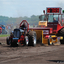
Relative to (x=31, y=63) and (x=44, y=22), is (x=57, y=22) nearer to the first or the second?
(x=44, y=22)

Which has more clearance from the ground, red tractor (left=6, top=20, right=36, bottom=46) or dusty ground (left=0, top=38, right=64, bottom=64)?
red tractor (left=6, top=20, right=36, bottom=46)

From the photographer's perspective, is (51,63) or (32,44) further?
(32,44)

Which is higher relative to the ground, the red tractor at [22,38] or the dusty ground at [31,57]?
the red tractor at [22,38]

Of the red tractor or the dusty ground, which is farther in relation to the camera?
the red tractor

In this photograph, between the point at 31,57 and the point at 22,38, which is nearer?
the point at 31,57

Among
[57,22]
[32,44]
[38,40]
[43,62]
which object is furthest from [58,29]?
[43,62]

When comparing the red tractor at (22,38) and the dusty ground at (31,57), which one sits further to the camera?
the red tractor at (22,38)

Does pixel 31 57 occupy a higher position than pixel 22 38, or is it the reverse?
pixel 22 38

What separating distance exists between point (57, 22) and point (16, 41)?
568 cm

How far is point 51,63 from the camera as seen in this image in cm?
755

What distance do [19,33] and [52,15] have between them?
5.20 m

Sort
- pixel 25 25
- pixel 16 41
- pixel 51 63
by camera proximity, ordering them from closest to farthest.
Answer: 1. pixel 51 63
2. pixel 16 41
3. pixel 25 25

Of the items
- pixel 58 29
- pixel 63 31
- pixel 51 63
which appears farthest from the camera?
pixel 58 29

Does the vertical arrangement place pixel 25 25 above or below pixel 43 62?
above
